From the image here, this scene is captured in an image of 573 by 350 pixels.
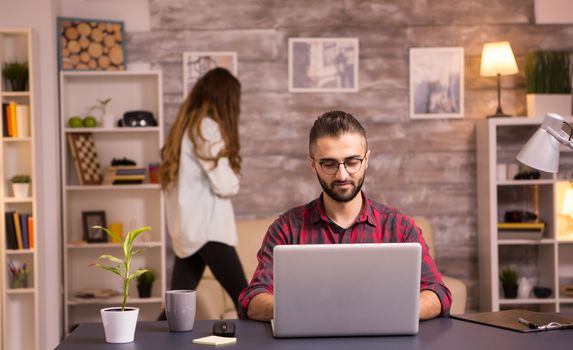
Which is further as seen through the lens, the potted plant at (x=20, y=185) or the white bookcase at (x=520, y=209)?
the white bookcase at (x=520, y=209)

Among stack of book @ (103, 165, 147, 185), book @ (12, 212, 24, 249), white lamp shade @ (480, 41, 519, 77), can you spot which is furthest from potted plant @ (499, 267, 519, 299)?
book @ (12, 212, 24, 249)

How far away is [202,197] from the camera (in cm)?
406

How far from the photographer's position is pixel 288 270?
201cm

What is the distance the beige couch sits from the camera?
4.29 metres

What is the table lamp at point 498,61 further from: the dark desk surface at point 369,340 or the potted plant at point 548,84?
the dark desk surface at point 369,340

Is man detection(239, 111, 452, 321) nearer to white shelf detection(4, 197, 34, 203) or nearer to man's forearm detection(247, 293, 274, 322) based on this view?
man's forearm detection(247, 293, 274, 322)

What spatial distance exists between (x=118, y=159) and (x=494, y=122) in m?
2.33

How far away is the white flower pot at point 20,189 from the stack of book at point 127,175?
0.52 m

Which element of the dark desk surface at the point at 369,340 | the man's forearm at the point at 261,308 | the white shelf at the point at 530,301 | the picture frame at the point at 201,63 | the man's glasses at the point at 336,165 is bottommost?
the white shelf at the point at 530,301

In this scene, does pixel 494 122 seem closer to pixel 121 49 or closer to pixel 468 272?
pixel 468 272

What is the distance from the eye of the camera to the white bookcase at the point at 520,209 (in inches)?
203

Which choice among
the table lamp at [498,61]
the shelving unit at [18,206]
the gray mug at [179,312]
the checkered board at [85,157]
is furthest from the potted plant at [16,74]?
the gray mug at [179,312]

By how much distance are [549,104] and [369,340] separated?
3.66 m

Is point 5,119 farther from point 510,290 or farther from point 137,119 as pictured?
point 510,290
